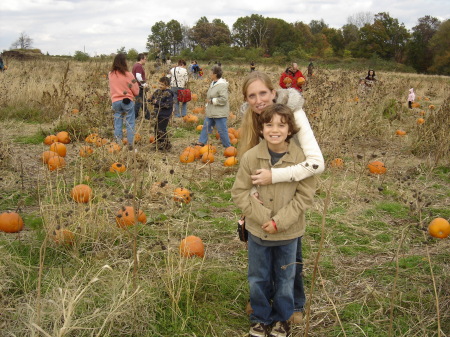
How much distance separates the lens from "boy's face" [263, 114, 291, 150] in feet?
7.65

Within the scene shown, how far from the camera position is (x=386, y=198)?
5.36 m

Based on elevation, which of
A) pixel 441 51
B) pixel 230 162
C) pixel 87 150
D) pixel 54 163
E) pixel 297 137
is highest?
pixel 441 51

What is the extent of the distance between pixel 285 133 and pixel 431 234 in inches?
104

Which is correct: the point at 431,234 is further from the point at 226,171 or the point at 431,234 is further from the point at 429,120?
the point at 429,120

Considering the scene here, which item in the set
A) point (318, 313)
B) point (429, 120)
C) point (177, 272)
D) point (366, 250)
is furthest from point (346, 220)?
point (429, 120)

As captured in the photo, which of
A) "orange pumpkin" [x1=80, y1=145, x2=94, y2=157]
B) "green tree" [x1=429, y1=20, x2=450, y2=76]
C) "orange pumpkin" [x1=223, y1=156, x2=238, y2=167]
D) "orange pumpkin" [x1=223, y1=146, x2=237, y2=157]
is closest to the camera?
"orange pumpkin" [x1=80, y1=145, x2=94, y2=157]

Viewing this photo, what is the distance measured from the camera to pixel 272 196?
2406 millimetres

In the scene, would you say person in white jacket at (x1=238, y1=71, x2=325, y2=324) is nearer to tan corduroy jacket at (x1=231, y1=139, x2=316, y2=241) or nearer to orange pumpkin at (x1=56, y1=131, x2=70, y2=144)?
tan corduroy jacket at (x1=231, y1=139, x2=316, y2=241)

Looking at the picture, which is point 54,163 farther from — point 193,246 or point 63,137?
point 193,246

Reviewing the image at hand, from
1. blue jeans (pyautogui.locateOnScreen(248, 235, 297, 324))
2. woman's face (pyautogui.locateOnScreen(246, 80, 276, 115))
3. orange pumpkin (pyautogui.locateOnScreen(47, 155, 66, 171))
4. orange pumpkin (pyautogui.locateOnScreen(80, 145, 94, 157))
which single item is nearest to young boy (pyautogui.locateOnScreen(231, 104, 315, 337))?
blue jeans (pyautogui.locateOnScreen(248, 235, 297, 324))

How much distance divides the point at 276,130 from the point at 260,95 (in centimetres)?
35

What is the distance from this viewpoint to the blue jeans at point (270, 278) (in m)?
2.49

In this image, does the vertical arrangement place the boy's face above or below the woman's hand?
above

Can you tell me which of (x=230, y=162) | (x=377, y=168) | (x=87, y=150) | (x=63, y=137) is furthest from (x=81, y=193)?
(x=377, y=168)
